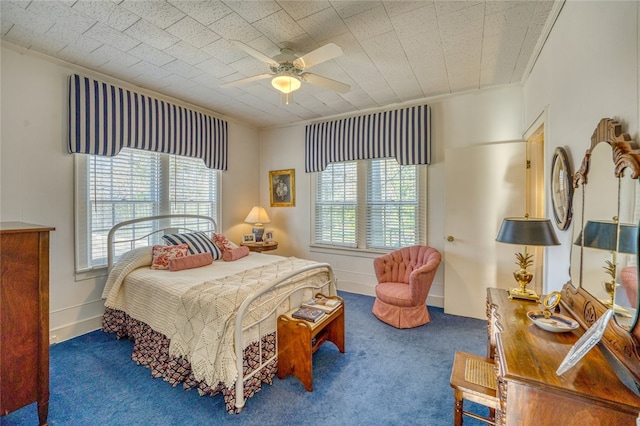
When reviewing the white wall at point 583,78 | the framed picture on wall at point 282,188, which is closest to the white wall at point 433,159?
the framed picture on wall at point 282,188

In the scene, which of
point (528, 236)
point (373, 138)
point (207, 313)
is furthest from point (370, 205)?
point (207, 313)

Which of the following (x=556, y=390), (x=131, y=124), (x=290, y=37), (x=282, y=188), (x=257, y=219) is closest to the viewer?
(x=556, y=390)

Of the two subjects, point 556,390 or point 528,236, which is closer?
point 556,390

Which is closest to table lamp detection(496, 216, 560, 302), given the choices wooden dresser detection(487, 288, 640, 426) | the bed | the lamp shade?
wooden dresser detection(487, 288, 640, 426)

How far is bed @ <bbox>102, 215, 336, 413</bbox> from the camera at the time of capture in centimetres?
186

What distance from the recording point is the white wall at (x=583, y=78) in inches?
46.2

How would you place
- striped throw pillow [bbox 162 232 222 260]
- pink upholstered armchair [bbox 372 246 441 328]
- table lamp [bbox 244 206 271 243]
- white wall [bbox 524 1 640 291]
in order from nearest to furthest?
white wall [bbox 524 1 640 291], pink upholstered armchair [bbox 372 246 441 328], striped throw pillow [bbox 162 232 222 260], table lamp [bbox 244 206 271 243]

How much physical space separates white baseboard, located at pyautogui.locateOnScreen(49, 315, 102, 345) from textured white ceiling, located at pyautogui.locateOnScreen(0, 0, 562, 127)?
2691 mm

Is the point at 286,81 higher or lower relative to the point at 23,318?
higher

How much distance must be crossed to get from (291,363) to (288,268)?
0.98 metres

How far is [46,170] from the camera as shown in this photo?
8.96ft

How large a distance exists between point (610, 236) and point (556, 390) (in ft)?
2.36

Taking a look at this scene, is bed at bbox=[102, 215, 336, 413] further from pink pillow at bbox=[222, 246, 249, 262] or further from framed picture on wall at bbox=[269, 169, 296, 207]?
framed picture on wall at bbox=[269, 169, 296, 207]

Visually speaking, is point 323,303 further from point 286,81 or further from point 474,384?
point 286,81
